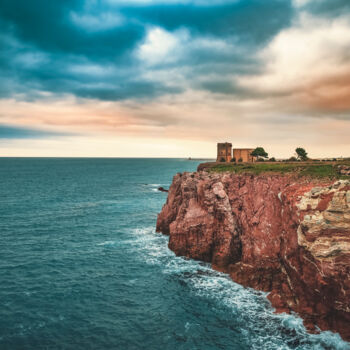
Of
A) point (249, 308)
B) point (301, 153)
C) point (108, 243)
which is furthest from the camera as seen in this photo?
point (301, 153)

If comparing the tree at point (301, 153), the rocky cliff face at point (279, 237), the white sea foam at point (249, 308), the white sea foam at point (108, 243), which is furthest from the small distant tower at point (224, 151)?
the white sea foam at point (249, 308)

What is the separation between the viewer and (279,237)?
98.6ft

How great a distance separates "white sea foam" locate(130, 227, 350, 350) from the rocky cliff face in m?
1.01

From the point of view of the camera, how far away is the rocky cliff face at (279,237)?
68.5ft

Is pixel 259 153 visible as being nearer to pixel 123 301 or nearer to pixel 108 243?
pixel 108 243

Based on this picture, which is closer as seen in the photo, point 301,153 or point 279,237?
point 279,237

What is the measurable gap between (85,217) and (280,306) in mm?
46757

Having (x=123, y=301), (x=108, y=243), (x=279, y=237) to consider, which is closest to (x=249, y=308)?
(x=279, y=237)

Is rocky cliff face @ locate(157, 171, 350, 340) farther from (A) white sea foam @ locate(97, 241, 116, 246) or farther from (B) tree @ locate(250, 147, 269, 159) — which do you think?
(B) tree @ locate(250, 147, 269, 159)

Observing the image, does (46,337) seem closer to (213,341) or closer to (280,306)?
(213,341)

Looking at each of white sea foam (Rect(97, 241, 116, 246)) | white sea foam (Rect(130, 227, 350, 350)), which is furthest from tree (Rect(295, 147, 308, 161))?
white sea foam (Rect(97, 241, 116, 246))

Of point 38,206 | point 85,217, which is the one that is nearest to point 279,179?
point 85,217

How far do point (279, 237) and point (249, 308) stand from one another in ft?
27.2

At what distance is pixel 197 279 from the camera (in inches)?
1262
